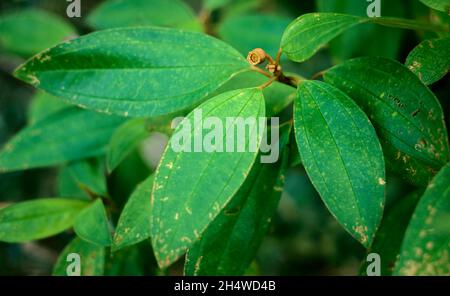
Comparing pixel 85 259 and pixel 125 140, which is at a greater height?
pixel 125 140

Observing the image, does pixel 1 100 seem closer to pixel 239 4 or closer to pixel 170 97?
pixel 239 4

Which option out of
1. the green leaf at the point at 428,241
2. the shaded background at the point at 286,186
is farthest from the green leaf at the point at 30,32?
the green leaf at the point at 428,241

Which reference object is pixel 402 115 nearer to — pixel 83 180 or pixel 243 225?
pixel 243 225

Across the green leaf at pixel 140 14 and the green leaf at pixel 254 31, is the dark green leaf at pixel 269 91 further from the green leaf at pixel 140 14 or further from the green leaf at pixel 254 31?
the green leaf at pixel 140 14

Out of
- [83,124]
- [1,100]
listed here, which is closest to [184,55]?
[83,124]

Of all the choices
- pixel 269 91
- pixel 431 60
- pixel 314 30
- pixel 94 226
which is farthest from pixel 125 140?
pixel 431 60
